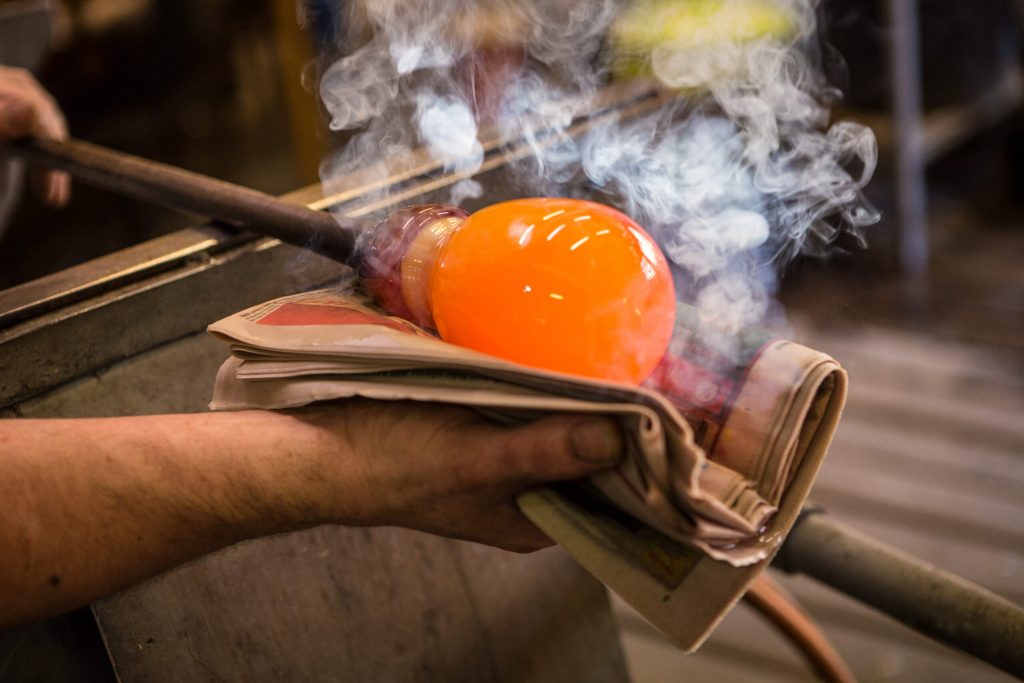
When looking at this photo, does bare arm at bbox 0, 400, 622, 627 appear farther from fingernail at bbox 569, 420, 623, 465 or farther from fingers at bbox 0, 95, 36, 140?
fingers at bbox 0, 95, 36, 140

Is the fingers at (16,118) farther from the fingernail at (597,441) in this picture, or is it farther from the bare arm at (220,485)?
the fingernail at (597,441)

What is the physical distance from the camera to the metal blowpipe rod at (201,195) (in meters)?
0.96

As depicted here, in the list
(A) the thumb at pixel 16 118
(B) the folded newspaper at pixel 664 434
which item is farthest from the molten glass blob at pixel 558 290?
(A) the thumb at pixel 16 118

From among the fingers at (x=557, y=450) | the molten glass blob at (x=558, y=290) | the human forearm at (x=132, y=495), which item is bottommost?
the human forearm at (x=132, y=495)

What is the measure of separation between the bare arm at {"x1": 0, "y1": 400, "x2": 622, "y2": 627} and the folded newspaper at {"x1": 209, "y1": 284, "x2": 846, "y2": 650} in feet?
0.10

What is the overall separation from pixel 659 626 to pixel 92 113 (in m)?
4.62

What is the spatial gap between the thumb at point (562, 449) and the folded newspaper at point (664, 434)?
1cm

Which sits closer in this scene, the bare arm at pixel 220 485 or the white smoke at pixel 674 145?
the bare arm at pixel 220 485

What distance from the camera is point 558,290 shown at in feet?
2.30

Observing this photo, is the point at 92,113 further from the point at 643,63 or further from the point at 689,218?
the point at 689,218

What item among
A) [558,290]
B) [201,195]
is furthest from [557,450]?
[201,195]

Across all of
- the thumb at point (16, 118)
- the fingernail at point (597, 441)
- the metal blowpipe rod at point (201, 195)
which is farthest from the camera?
the thumb at point (16, 118)

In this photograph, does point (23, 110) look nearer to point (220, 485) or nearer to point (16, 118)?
point (16, 118)

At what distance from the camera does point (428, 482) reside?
69 centimetres
